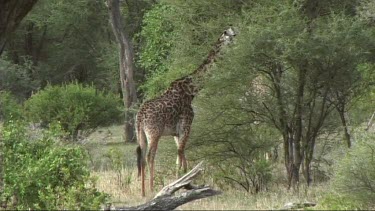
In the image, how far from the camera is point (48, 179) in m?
9.36

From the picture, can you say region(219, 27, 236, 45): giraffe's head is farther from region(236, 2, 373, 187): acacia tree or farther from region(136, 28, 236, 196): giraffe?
region(236, 2, 373, 187): acacia tree

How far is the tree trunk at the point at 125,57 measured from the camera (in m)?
25.0

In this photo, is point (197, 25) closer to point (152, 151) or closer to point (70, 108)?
point (152, 151)

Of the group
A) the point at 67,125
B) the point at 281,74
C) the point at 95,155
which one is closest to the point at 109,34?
the point at 67,125

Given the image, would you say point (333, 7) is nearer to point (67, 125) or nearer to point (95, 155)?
point (95, 155)

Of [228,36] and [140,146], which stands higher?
[228,36]

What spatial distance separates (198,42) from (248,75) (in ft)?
10.7

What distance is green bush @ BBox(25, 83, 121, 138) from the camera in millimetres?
23141

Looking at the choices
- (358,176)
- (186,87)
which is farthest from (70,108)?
(358,176)

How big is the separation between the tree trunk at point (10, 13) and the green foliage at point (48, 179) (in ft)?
5.05

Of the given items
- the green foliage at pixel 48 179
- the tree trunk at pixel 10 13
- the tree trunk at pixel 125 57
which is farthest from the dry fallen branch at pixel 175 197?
the tree trunk at pixel 125 57

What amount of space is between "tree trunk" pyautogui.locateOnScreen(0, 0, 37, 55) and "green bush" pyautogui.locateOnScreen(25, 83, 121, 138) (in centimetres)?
1377

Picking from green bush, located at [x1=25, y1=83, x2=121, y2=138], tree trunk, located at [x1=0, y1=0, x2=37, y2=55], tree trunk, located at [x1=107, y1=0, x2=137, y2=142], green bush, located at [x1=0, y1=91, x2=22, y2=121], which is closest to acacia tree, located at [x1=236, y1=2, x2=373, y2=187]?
tree trunk, located at [x1=0, y1=0, x2=37, y2=55]

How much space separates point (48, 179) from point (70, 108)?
1441 cm
